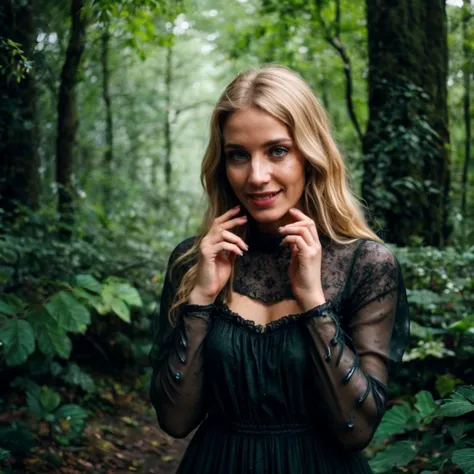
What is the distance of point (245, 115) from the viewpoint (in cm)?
231

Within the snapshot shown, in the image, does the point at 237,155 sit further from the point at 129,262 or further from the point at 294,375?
the point at 129,262

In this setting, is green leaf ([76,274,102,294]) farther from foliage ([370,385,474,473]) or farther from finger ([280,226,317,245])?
foliage ([370,385,474,473])

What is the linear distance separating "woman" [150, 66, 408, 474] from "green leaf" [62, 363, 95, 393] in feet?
8.24

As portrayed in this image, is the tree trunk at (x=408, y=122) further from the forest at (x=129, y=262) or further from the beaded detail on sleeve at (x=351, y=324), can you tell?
the beaded detail on sleeve at (x=351, y=324)

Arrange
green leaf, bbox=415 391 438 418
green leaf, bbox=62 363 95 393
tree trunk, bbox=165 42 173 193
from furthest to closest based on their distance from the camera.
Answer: tree trunk, bbox=165 42 173 193 → green leaf, bbox=62 363 95 393 → green leaf, bbox=415 391 438 418

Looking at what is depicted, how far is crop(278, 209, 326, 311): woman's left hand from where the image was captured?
2.11m

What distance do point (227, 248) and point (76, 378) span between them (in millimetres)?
3016

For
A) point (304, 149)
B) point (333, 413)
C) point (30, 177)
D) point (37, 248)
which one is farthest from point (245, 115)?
point (30, 177)

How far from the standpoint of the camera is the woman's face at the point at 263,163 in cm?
227

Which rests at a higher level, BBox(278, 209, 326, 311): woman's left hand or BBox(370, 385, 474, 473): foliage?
BBox(278, 209, 326, 311): woman's left hand

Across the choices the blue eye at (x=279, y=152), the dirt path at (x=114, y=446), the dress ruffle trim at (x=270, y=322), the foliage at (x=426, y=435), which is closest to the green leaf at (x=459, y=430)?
the foliage at (x=426, y=435)

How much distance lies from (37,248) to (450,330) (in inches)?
119

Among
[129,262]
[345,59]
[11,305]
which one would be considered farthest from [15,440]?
[345,59]

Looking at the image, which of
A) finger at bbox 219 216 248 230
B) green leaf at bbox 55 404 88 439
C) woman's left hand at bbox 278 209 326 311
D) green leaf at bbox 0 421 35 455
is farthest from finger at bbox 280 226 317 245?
green leaf at bbox 55 404 88 439
